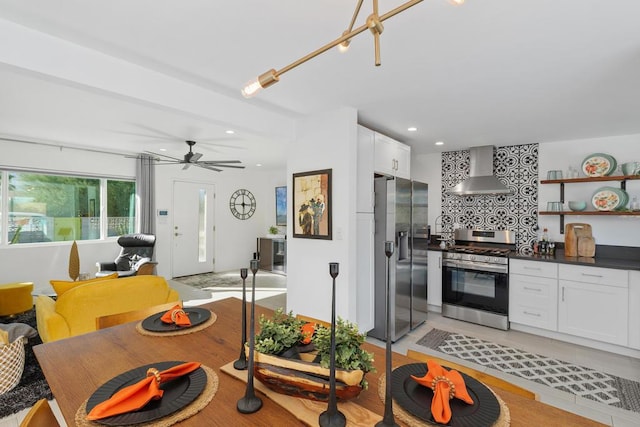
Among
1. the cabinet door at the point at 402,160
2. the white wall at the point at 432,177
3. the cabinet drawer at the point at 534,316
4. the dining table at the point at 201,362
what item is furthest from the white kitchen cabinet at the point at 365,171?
the cabinet drawer at the point at 534,316

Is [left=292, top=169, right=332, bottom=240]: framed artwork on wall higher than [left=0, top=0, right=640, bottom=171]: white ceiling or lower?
lower

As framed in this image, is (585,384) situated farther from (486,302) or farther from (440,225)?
(440,225)

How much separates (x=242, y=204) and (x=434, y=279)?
493 centimetres

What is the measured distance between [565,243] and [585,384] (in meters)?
1.82

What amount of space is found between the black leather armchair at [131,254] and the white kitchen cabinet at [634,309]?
6.16 m

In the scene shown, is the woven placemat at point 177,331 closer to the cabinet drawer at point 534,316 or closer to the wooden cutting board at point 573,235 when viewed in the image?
the cabinet drawer at point 534,316

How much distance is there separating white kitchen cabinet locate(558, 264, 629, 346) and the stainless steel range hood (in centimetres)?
122

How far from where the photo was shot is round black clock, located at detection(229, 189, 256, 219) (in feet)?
24.1

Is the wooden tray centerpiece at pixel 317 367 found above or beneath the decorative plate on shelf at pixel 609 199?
beneath

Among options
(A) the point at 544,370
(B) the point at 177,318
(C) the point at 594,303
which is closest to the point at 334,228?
(B) the point at 177,318

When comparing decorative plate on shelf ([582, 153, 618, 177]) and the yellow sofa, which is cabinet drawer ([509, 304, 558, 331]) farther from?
the yellow sofa

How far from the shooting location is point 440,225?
4.82m

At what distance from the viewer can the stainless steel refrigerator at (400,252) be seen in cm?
325

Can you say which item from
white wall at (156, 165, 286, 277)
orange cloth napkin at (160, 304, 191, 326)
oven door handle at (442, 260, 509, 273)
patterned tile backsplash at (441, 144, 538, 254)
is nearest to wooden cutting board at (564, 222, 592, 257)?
patterned tile backsplash at (441, 144, 538, 254)
